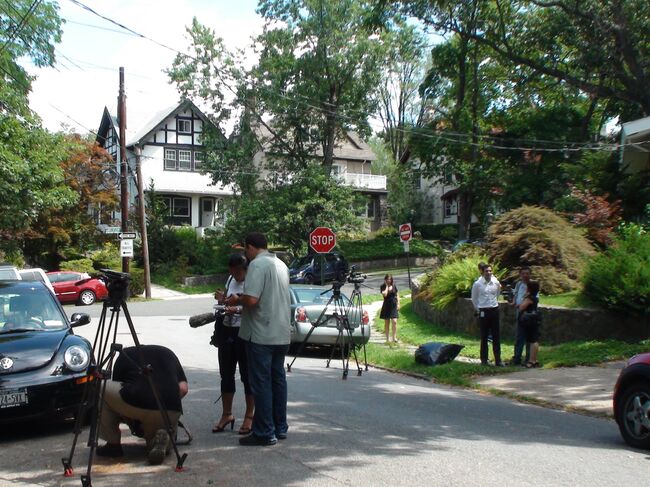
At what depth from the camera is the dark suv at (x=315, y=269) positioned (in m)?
35.1

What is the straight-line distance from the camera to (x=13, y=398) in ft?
23.1

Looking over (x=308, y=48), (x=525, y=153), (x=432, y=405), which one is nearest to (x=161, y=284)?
(x=308, y=48)

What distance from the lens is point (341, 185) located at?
39750 mm

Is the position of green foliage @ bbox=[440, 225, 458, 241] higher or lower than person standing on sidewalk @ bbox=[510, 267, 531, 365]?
higher

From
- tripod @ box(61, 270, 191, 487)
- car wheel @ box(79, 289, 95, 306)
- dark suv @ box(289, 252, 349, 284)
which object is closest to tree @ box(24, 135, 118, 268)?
car wheel @ box(79, 289, 95, 306)

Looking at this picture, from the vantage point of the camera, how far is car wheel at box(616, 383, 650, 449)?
23.4 ft

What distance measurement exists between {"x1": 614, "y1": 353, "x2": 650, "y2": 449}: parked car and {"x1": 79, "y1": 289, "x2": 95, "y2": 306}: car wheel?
27.4 meters

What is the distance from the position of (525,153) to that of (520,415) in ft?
89.6

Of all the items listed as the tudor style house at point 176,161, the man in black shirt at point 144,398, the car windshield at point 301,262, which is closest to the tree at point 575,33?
the man in black shirt at point 144,398

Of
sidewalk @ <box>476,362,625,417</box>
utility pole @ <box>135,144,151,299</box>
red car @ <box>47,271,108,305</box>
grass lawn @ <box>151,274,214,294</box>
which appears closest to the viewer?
sidewalk @ <box>476,362,625,417</box>

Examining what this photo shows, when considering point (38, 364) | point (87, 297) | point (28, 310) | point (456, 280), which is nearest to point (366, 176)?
point (87, 297)

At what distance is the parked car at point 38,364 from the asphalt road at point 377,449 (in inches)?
15.2

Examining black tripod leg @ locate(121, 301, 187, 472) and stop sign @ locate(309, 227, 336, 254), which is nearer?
black tripod leg @ locate(121, 301, 187, 472)

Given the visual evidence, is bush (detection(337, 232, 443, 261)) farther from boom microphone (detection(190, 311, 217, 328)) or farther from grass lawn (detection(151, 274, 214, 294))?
boom microphone (detection(190, 311, 217, 328))
